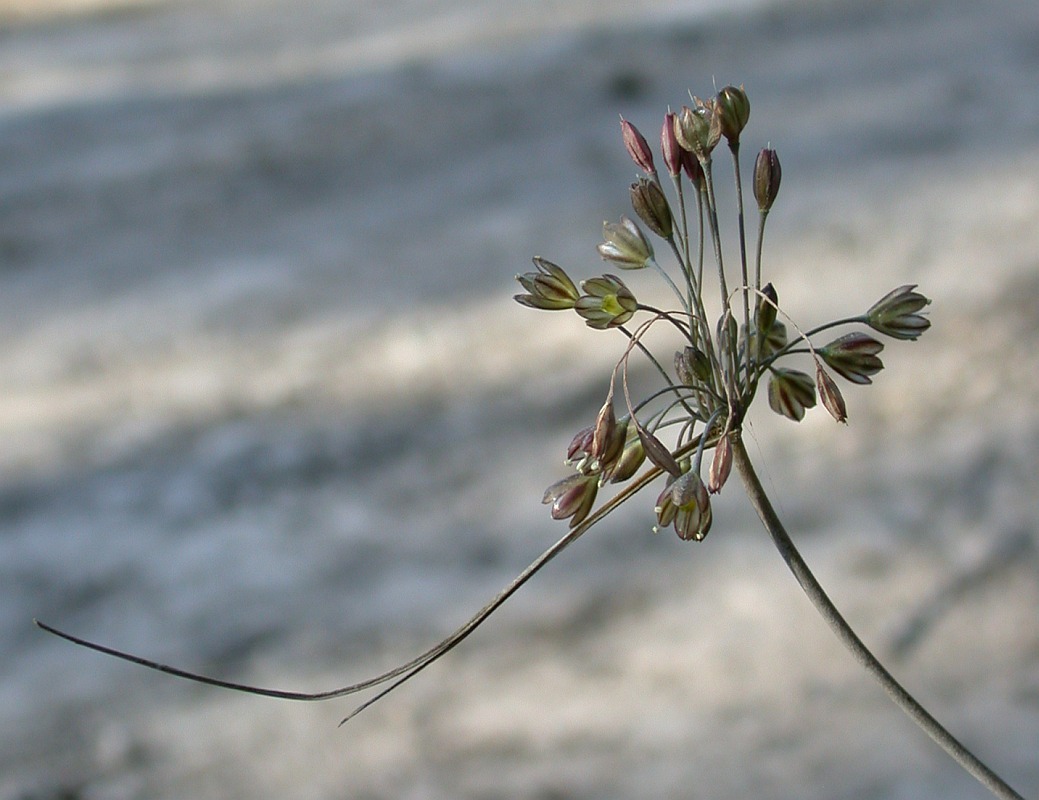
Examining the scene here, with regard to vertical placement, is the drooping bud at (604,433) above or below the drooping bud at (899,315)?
below

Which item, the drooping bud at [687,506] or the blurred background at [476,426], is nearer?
the drooping bud at [687,506]

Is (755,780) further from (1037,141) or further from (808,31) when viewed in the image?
(808,31)

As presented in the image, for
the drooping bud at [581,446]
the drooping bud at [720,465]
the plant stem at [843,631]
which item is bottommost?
the plant stem at [843,631]

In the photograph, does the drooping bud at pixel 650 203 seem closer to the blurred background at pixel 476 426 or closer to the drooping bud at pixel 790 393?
the drooping bud at pixel 790 393

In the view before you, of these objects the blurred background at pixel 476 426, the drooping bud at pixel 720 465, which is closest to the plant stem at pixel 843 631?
the drooping bud at pixel 720 465

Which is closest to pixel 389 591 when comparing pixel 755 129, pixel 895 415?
pixel 895 415

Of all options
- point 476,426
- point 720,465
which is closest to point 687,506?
point 720,465

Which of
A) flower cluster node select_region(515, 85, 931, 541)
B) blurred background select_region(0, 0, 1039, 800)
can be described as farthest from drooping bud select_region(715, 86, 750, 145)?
blurred background select_region(0, 0, 1039, 800)

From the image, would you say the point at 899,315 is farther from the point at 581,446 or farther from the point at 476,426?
the point at 476,426
